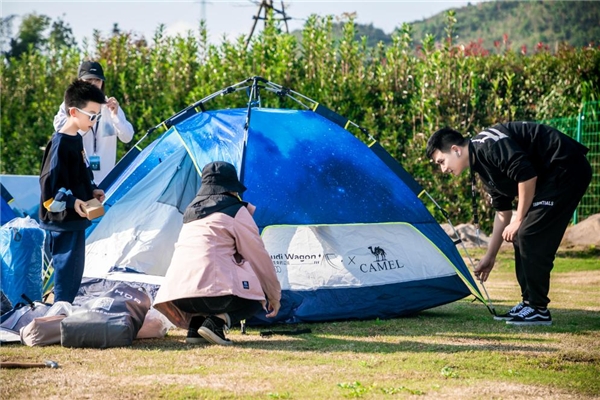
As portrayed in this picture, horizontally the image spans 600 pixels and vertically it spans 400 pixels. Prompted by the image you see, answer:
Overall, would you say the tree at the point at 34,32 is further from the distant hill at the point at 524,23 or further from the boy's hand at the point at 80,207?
the boy's hand at the point at 80,207

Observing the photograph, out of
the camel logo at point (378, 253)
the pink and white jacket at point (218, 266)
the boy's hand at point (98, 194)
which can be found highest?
the boy's hand at point (98, 194)

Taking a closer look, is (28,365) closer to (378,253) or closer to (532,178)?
(378,253)

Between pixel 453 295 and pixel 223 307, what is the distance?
2.21 m

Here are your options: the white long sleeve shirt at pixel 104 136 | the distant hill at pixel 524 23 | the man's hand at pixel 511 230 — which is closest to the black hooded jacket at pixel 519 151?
the man's hand at pixel 511 230

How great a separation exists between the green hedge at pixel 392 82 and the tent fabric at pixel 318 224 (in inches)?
215

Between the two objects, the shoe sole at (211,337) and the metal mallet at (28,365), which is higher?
the metal mallet at (28,365)

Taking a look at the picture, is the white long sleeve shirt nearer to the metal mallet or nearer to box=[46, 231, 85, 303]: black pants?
box=[46, 231, 85, 303]: black pants

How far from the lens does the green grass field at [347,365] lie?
157 inches

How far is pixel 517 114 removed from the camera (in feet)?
39.9

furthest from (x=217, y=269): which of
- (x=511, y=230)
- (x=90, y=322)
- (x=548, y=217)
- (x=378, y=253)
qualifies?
(x=548, y=217)

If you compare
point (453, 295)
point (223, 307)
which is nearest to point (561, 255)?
point (453, 295)

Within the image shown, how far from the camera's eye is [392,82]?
12383 mm

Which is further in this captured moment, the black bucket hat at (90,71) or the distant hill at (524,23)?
the distant hill at (524,23)

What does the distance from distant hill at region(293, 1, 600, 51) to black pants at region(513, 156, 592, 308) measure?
32718mm
